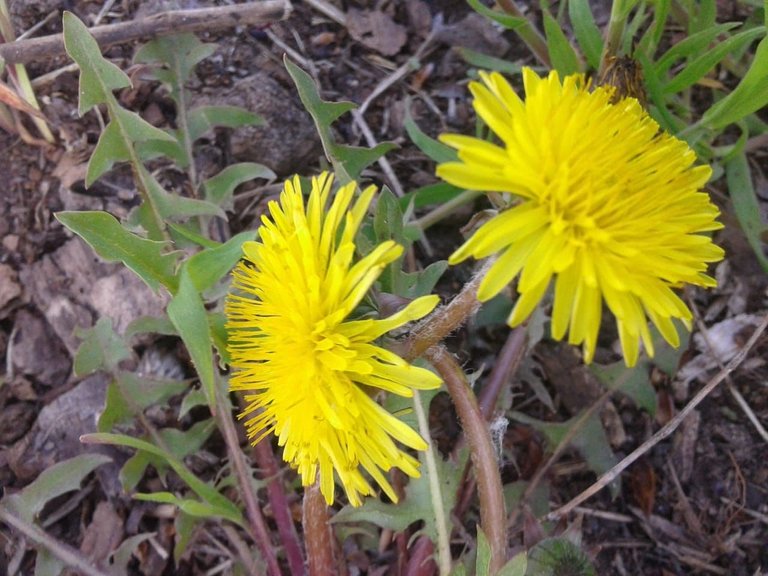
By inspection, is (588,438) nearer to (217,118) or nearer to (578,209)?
(578,209)

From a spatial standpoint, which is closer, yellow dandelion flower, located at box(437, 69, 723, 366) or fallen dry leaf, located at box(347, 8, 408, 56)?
yellow dandelion flower, located at box(437, 69, 723, 366)

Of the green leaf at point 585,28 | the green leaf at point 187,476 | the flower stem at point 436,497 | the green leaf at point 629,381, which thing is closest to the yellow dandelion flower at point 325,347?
the flower stem at point 436,497

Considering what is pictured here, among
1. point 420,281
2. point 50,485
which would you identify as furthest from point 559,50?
point 50,485

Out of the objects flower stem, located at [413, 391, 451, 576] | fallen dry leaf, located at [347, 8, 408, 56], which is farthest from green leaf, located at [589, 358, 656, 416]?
fallen dry leaf, located at [347, 8, 408, 56]

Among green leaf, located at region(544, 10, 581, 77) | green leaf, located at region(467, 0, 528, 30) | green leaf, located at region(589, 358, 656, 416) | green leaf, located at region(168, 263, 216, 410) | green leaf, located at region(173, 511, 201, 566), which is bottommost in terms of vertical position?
green leaf, located at region(173, 511, 201, 566)

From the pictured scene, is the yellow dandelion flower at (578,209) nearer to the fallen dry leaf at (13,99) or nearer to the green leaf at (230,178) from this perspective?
the green leaf at (230,178)

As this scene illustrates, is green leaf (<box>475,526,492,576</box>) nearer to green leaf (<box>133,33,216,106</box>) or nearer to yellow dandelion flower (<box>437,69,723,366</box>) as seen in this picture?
yellow dandelion flower (<box>437,69,723,366</box>)
